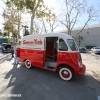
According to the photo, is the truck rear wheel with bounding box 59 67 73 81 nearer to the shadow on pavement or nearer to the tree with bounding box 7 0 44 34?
the shadow on pavement

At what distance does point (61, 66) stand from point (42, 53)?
1.45 m

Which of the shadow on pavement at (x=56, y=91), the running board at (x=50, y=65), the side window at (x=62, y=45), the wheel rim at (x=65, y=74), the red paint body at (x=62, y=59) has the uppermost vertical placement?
the side window at (x=62, y=45)

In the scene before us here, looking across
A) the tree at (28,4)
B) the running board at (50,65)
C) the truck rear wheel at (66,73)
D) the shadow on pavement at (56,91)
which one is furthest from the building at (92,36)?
the shadow on pavement at (56,91)

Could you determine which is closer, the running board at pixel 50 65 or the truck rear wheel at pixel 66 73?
the truck rear wheel at pixel 66 73

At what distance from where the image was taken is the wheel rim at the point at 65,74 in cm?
500

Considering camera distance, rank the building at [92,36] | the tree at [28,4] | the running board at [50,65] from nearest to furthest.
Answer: the running board at [50,65] → the tree at [28,4] → the building at [92,36]

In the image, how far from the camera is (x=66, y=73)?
16.6 feet

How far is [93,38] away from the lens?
32312 millimetres

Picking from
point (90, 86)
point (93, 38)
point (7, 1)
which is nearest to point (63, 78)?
point (90, 86)

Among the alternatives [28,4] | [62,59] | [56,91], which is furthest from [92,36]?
[56,91]

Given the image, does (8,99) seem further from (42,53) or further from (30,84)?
(42,53)

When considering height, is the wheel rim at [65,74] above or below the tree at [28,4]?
below

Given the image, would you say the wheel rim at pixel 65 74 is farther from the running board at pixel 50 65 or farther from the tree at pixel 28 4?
the tree at pixel 28 4

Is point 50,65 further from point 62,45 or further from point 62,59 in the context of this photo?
point 62,45
